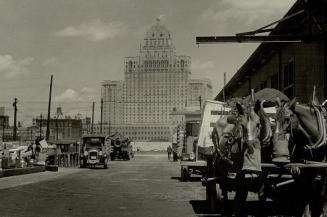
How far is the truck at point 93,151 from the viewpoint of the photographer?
4234 centimetres

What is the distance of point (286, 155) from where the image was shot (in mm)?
8680

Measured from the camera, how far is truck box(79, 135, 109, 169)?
4234 centimetres

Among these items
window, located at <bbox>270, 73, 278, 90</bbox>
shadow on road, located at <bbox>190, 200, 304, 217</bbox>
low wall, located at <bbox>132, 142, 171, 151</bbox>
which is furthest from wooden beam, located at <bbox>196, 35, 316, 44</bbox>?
low wall, located at <bbox>132, 142, 171, 151</bbox>

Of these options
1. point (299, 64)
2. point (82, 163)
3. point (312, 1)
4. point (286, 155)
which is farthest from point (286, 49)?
point (82, 163)

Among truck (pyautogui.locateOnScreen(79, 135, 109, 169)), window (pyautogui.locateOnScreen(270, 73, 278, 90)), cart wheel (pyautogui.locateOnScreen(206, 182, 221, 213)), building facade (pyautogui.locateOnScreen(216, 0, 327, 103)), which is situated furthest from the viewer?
truck (pyautogui.locateOnScreen(79, 135, 109, 169))

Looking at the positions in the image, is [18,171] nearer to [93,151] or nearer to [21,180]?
[21,180]

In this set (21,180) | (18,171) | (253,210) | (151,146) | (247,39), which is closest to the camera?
(253,210)

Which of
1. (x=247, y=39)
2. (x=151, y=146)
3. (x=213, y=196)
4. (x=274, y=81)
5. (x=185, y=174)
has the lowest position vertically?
(x=185, y=174)

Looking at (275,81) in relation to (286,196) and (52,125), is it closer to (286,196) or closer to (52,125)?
(286,196)

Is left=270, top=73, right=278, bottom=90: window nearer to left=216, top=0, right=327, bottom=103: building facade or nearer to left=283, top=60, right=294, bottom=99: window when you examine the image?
left=216, top=0, right=327, bottom=103: building facade

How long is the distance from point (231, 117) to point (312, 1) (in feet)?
23.7

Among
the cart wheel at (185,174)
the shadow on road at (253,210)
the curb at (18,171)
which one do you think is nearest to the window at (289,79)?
the cart wheel at (185,174)

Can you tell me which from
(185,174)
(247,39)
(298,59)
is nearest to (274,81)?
(298,59)

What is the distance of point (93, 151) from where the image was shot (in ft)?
139
